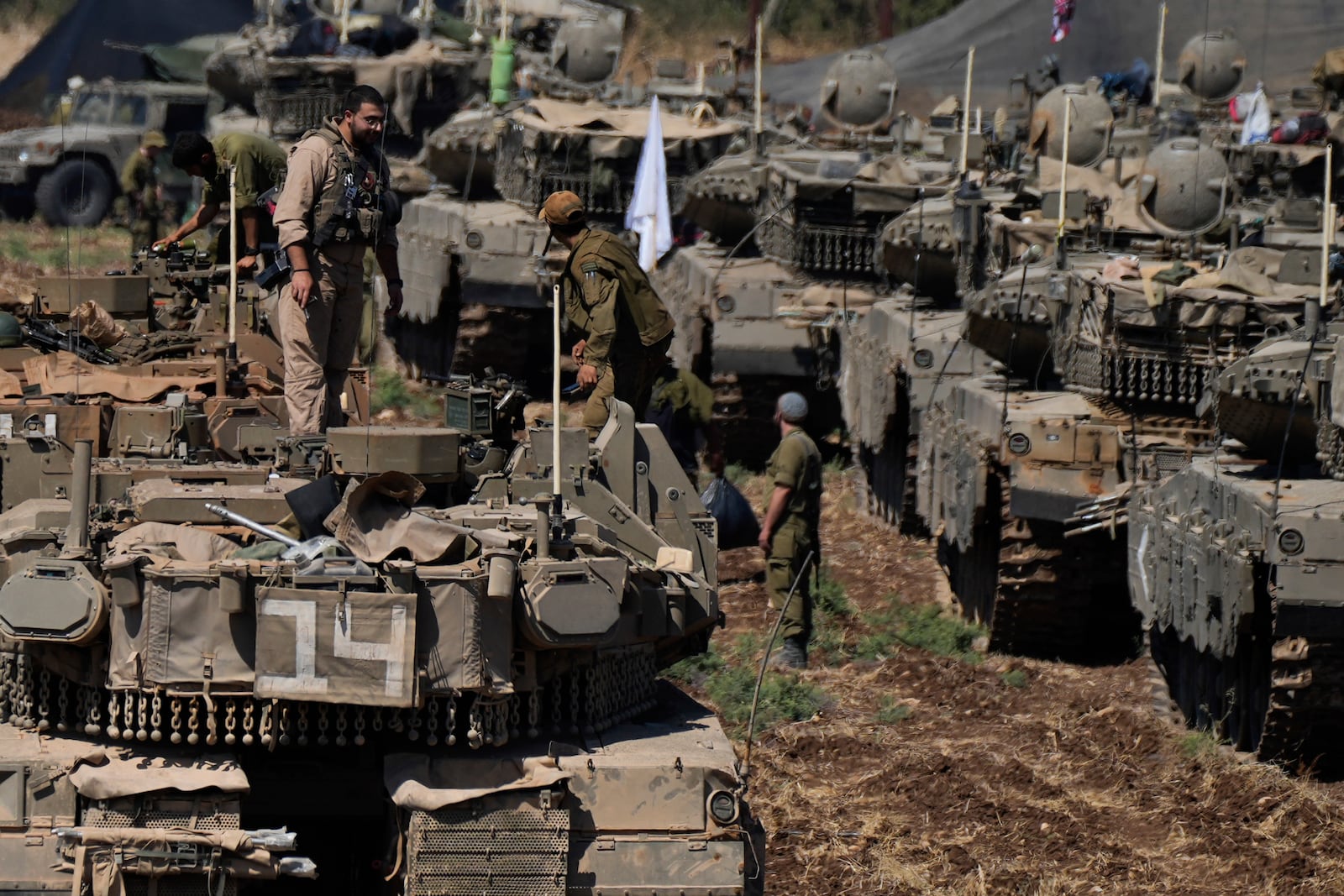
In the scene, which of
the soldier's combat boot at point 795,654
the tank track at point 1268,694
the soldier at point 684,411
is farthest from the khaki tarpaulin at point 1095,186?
the tank track at point 1268,694

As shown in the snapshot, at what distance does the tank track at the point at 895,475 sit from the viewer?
18.7m

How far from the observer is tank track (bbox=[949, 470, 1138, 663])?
1514cm

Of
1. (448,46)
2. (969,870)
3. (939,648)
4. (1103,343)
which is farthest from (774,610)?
(448,46)

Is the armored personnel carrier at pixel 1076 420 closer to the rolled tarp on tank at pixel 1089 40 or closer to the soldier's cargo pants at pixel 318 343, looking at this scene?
the soldier's cargo pants at pixel 318 343

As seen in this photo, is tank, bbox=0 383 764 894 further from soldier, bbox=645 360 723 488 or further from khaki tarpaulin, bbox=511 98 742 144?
khaki tarpaulin, bbox=511 98 742 144

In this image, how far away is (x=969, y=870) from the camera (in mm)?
10984

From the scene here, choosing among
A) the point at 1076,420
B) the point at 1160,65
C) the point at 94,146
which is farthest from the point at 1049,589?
the point at 94,146

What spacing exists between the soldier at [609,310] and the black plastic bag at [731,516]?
12.2ft

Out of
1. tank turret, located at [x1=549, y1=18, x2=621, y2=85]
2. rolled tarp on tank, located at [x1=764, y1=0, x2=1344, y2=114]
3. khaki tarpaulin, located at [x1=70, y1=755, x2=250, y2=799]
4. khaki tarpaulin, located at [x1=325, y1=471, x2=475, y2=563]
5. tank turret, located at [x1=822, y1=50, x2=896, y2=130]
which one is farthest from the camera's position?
rolled tarp on tank, located at [x1=764, y1=0, x2=1344, y2=114]

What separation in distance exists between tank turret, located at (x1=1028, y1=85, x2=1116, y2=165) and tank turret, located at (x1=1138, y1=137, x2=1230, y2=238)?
15.3ft

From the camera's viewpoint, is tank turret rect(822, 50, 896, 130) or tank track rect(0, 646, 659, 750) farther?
tank turret rect(822, 50, 896, 130)

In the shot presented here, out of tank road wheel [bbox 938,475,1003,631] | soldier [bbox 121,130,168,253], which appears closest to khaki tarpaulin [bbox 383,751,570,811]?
tank road wheel [bbox 938,475,1003,631]

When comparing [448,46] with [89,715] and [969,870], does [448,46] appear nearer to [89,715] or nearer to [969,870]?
[969,870]

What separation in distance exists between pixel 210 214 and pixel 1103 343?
510 centimetres
